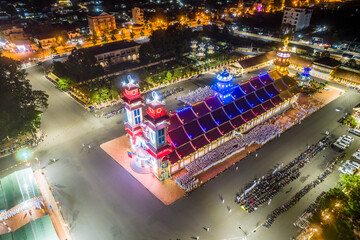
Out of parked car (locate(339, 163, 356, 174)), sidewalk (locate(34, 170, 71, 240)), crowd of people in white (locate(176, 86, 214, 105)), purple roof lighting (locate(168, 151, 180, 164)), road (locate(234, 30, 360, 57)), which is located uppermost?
road (locate(234, 30, 360, 57))

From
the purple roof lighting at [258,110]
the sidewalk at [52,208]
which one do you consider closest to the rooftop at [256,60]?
the purple roof lighting at [258,110]

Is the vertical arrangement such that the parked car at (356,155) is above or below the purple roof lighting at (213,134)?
below

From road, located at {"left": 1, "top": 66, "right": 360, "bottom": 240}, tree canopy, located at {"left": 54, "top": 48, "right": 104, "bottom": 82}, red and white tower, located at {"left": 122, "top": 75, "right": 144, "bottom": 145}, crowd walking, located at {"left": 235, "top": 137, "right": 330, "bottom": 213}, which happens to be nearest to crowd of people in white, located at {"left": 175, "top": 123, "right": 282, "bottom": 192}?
road, located at {"left": 1, "top": 66, "right": 360, "bottom": 240}

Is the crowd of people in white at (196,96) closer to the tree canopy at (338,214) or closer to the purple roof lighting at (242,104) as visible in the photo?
the purple roof lighting at (242,104)

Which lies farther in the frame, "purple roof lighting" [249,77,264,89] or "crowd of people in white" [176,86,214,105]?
"crowd of people in white" [176,86,214,105]

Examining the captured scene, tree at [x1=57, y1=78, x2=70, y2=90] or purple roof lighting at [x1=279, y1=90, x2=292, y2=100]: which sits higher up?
purple roof lighting at [x1=279, y1=90, x2=292, y2=100]

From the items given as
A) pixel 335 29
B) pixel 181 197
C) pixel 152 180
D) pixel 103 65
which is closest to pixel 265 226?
pixel 181 197

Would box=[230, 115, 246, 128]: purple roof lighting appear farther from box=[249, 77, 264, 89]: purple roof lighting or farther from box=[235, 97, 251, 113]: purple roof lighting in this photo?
box=[249, 77, 264, 89]: purple roof lighting
